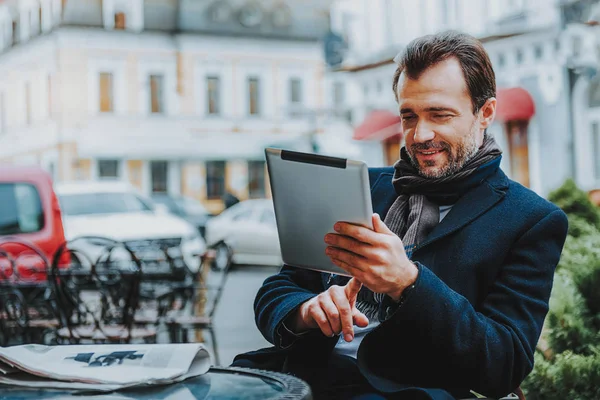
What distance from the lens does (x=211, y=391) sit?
2.02 meters

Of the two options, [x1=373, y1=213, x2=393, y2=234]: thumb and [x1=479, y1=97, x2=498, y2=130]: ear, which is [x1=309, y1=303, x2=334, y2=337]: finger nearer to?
[x1=373, y1=213, x2=393, y2=234]: thumb

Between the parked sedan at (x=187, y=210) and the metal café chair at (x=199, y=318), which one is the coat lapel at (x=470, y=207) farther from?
the parked sedan at (x=187, y=210)

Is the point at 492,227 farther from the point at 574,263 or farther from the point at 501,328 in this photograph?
the point at 574,263

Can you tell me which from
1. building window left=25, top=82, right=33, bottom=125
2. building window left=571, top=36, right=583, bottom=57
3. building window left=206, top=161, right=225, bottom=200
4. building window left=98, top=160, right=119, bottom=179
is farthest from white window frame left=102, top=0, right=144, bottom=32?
building window left=571, top=36, right=583, bottom=57

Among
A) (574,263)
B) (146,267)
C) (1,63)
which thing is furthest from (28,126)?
(574,263)

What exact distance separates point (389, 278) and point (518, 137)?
18.1 metres

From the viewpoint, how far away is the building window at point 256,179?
3956 centimetres

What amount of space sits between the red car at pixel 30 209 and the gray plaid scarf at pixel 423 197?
7.93 metres

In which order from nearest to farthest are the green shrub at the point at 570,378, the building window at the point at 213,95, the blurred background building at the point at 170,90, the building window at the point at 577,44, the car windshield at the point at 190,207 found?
the green shrub at the point at 570,378 < the building window at the point at 577,44 < the car windshield at the point at 190,207 < the blurred background building at the point at 170,90 < the building window at the point at 213,95

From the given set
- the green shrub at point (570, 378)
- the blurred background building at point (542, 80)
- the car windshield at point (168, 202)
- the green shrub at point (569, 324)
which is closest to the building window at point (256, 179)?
the car windshield at point (168, 202)

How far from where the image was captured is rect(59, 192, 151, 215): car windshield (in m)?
16.1

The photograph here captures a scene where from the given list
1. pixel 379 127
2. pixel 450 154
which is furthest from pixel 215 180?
pixel 450 154

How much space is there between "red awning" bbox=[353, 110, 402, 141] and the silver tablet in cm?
2026

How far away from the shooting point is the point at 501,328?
2.29m
